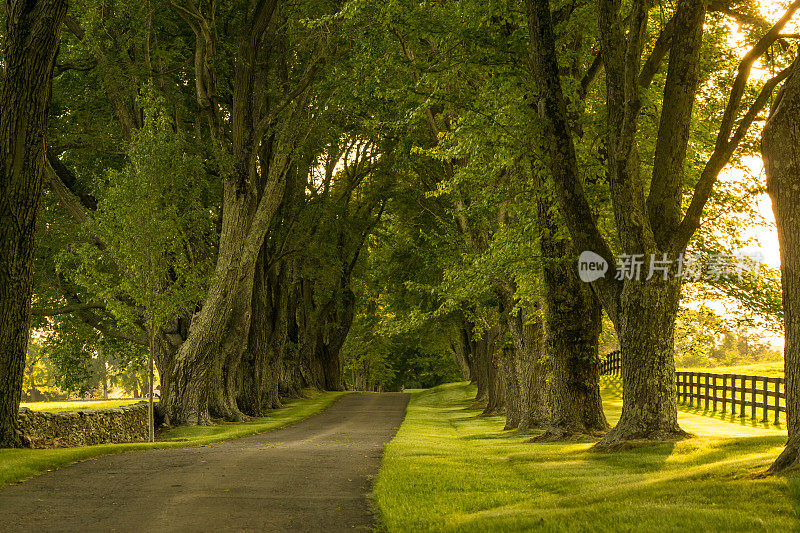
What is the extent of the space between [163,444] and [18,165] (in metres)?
7.41

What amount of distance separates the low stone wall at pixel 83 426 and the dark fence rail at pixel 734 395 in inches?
645

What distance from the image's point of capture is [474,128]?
15.7 metres

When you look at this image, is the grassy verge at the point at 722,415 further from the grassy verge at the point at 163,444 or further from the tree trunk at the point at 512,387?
the grassy verge at the point at 163,444

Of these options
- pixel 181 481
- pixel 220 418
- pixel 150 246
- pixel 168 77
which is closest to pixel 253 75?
Answer: pixel 168 77

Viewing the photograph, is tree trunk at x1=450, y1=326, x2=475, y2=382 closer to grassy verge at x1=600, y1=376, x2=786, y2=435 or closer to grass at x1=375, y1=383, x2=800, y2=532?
grassy verge at x1=600, y1=376, x2=786, y2=435

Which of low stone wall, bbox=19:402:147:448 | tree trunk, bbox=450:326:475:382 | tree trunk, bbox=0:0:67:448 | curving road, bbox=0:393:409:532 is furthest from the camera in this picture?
tree trunk, bbox=450:326:475:382

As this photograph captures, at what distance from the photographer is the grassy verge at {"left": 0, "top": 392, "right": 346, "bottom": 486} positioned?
1205 centimetres

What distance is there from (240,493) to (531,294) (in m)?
9.69

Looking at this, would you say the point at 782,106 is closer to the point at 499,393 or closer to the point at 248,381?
the point at 499,393

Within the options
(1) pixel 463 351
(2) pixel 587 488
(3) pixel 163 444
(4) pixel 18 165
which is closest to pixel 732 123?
(2) pixel 587 488

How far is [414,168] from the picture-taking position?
3070 centimetres

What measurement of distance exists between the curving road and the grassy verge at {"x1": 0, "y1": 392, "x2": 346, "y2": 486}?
42 centimetres

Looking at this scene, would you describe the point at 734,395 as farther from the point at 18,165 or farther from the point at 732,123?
the point at 18,165

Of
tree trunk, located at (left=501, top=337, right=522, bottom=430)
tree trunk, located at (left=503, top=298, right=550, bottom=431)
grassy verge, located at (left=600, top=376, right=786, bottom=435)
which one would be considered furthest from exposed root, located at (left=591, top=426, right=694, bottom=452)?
tree trunk, located at (left=501, top=337, right=522, bottom=430)
